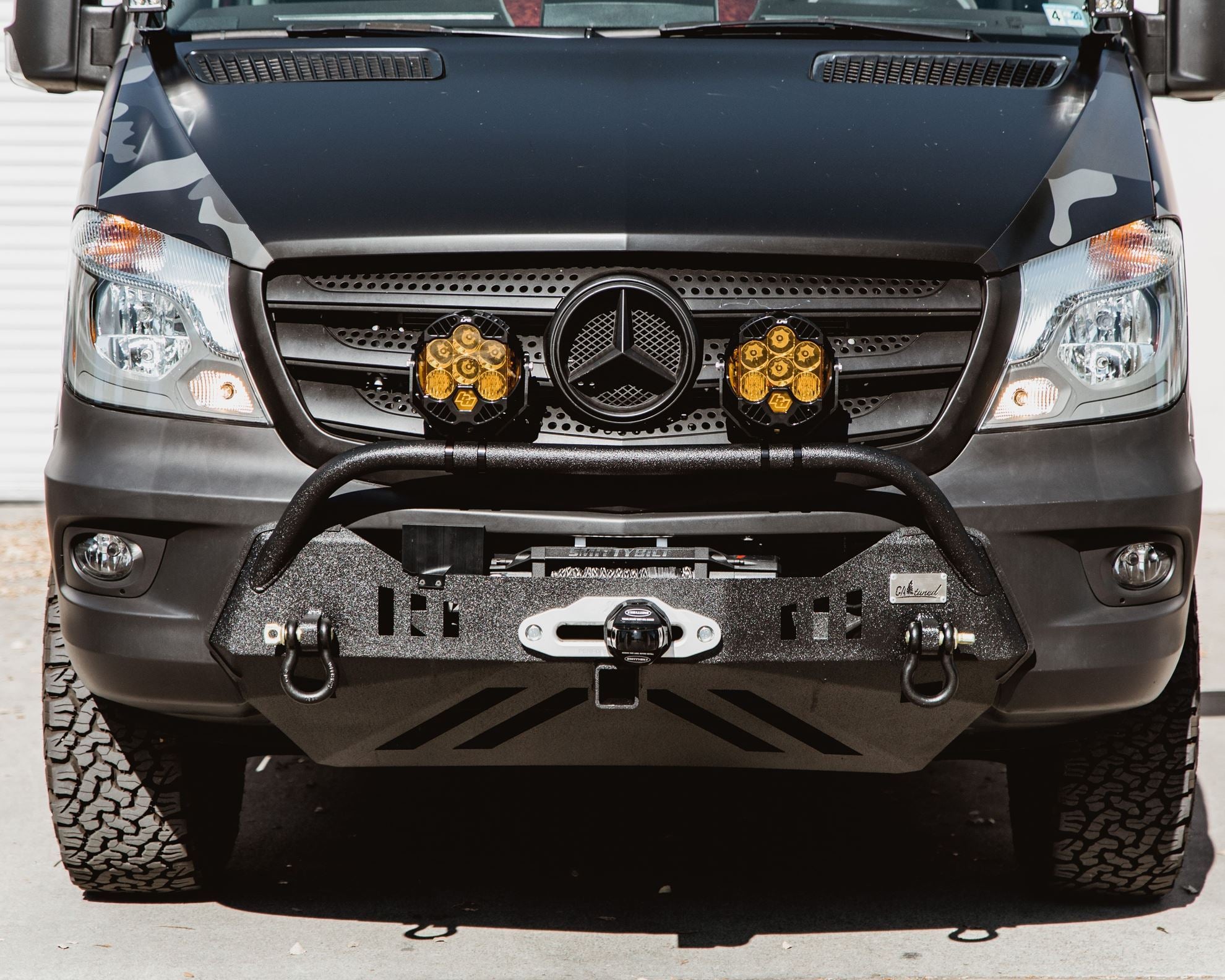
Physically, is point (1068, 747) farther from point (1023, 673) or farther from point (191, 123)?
point (191, 123)

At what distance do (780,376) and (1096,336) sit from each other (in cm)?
59

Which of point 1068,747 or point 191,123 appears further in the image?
point 1068,747

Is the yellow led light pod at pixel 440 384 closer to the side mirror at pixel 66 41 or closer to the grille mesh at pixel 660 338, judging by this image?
the grille mesh at pixel 660 338

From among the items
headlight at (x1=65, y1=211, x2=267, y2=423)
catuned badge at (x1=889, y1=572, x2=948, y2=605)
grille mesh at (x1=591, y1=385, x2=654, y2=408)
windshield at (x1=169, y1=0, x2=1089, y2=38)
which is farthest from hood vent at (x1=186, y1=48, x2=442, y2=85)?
catuned badge at (x1=889, y1=572, x2=948, y2=605)

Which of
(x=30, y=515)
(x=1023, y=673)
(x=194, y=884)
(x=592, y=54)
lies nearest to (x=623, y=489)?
(x=1023, y=673)

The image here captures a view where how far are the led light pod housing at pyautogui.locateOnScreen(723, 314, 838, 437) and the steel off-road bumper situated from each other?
10 cm

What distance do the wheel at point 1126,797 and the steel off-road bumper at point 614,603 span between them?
61cm

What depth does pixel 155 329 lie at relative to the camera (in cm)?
286

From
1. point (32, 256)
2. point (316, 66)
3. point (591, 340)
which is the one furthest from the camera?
point (32, 256)

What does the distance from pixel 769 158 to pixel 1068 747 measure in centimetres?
134

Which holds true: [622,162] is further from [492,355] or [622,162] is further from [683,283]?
[492,355]

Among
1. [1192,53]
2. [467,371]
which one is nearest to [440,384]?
[467,371]

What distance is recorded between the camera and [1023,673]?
2.83 meters

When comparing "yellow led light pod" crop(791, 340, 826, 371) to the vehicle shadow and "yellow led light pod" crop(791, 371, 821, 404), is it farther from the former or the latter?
the vehicle shadow
